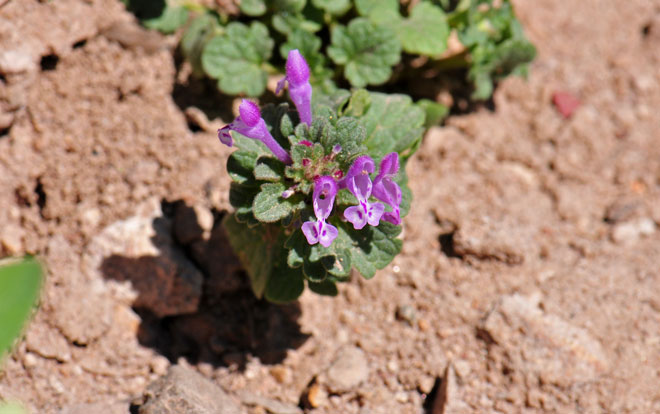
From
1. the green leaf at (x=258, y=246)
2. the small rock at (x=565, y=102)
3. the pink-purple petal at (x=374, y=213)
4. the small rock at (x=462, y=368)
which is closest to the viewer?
the pink-purple petal at (x=374, y=213)

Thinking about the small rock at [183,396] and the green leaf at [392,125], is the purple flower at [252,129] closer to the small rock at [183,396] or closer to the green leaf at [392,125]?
the green leaf at [392,125]

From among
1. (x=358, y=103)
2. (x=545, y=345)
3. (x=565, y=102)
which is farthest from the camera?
(x=565, y=102)

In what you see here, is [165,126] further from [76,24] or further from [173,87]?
[76,24]

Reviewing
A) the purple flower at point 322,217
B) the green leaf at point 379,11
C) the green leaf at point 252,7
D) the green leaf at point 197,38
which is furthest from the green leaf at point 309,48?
the purple flower at point 322,217

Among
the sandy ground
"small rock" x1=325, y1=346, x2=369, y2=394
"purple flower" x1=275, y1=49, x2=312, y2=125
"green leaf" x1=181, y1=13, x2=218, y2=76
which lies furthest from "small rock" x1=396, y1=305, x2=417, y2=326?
"green leaf" x1=181, y1=13, x2=218, y2=76

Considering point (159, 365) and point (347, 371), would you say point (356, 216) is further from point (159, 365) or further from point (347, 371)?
point (159, 365)

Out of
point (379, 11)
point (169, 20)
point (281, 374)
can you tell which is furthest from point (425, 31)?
point (281, 374)

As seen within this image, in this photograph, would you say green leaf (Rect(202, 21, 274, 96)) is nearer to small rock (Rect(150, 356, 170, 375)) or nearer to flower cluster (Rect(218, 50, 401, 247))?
flower cluster (Rect(218, 50, 401, 247))

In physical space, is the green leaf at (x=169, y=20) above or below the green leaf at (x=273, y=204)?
below

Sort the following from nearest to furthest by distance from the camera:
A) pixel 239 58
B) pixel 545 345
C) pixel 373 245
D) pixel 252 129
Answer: pixel 252 129
pixel 373 245
pixel 545 345
pixel 239 58
